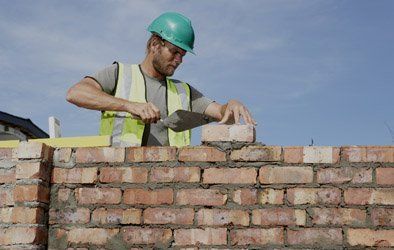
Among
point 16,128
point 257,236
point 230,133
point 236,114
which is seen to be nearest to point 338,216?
point 257,236

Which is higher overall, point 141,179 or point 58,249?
point 141,179

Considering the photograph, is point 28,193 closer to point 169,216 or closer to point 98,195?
point 98,195

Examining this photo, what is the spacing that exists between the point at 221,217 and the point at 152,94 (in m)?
1.18

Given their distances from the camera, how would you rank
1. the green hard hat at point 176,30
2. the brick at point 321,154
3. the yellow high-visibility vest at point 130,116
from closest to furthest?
the brick at point 321,154, the yellow high-visibility vest at point 130,116, the green hard hat at point 176,30

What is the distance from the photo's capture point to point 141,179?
3.62 metres

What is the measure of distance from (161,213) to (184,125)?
2.10 feet

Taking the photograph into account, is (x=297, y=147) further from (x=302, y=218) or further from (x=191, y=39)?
(x=191, y=39)

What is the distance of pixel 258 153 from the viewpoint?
11.5 feet

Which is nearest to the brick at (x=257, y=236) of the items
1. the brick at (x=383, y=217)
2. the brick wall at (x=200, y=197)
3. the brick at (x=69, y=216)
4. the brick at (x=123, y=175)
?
the brick wall at (x=200, y=197)

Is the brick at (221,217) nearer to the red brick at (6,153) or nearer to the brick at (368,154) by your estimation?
the brick at (368,154)

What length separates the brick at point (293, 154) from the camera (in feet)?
11.4

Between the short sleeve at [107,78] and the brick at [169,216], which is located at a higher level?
the short sleeve at [107,78]

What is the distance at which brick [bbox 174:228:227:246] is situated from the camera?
347cm

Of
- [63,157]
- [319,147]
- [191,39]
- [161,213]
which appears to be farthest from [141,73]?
[319,147]
